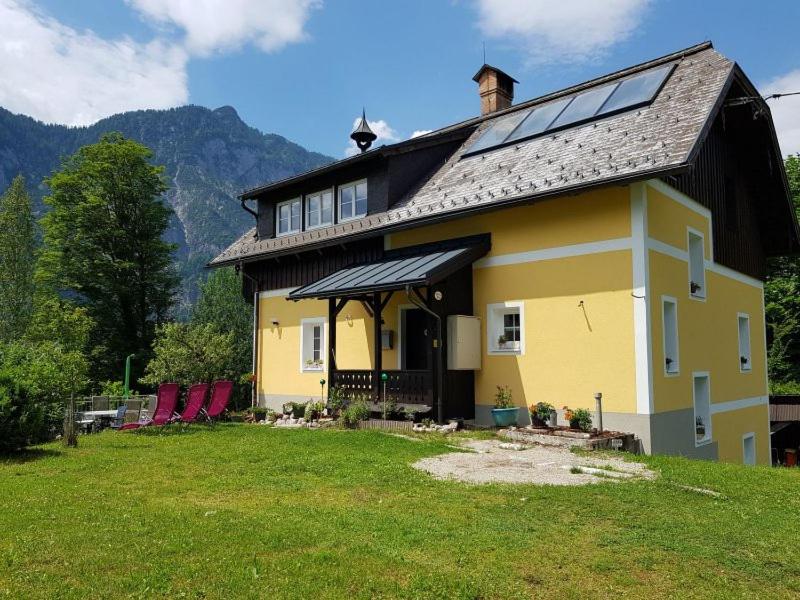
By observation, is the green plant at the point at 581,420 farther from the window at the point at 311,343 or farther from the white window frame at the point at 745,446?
the window at the point at 311,343

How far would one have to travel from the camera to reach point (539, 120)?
50.4ft

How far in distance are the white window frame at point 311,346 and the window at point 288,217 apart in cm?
294

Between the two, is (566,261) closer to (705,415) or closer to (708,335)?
(708,335)

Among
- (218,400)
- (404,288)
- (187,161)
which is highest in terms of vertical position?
(187,161)

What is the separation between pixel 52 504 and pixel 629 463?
7293 mm

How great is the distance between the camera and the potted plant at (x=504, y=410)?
12.2 metres

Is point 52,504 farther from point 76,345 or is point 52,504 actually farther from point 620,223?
point 76,345

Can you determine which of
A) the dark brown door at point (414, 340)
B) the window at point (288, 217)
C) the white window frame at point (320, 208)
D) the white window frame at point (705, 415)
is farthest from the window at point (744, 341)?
the window at point (288, 217)

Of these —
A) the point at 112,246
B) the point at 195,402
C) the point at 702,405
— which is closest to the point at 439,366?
the point at 195,402

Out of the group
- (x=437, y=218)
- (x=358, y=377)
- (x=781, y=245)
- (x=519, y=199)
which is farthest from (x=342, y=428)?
(x=781, y=245)

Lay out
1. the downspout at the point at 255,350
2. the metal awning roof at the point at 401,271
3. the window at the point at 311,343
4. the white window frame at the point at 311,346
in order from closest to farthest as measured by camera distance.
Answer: the metal awning roof at the point at 401,271 → the white window frame at the point at 311,346 → the window at the point at 311,343 → the downspout at the point at 255,350

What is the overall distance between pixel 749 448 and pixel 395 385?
9.52 m

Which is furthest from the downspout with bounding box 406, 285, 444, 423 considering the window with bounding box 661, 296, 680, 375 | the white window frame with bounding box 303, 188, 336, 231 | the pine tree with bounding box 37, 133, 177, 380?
the pine tree with bounding box 37, 133, 177, 380

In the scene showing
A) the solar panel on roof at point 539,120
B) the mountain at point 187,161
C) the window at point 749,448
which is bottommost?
the window at point 749,448
